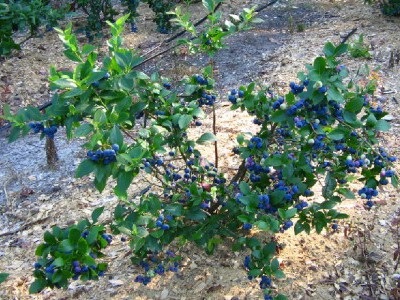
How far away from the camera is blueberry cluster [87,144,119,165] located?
6.42ft

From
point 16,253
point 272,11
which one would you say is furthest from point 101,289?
point 272,11

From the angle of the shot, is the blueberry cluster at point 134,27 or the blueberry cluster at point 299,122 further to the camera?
the blueberry cluster at point 134,27

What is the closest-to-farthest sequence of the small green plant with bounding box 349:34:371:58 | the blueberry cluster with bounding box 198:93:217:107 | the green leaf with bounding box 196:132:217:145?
the green leaf with bounding box 196:132:217:145, the blueberry cluster with bounding box 198:93:217:107, the small green plant with bounding box 349:34:371:58

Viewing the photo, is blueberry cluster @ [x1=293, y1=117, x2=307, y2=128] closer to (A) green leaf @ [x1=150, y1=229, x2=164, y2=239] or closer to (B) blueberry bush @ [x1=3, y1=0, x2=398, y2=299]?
(B) blueberry bush @ [x1=3, y1=0, x2=398, y2=299]

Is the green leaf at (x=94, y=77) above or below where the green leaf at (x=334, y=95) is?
above

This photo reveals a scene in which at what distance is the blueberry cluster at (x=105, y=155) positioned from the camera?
1.96m

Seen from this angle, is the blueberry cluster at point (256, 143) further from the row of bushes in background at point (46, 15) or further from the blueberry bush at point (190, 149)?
the row of bushes in background at point (46, 15)

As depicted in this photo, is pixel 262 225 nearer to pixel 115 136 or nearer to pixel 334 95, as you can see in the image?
pixel 334 95

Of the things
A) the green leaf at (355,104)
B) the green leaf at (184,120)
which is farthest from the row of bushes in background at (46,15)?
the green leaf at (355,104)

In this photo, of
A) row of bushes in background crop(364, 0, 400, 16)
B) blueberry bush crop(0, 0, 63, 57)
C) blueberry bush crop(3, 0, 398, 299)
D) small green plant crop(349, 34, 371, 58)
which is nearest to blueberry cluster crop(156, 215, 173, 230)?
blueberry bush crop(3, 0, 398, 299)

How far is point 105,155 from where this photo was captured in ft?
6.45

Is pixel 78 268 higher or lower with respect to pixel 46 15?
higher

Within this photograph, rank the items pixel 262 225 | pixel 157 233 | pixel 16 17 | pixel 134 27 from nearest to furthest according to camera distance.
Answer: pixel 262 225 → pixel 157 233 → pixel 16 17 → pixel 134 27

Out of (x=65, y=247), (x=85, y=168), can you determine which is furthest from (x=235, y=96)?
(x=65, y=247)
